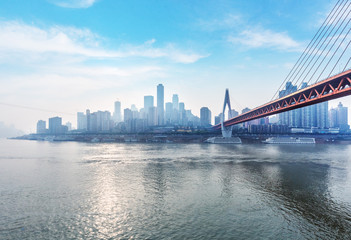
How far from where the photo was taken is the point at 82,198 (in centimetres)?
1898

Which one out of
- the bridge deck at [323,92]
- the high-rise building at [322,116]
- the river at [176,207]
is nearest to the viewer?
the river at [176,207]

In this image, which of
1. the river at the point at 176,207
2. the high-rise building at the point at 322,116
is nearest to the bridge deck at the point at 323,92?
the river at the point at 176,207

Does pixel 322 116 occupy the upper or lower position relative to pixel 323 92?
upper

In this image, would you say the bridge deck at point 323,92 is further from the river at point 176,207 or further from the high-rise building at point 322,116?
the high-rise building at point 322,116

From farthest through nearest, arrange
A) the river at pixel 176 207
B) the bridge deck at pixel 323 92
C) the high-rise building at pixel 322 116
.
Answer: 1. the high-rise building at pixel 322 116
2. the bridge deck at pixel 323 92
3. the river at pixel 176 207

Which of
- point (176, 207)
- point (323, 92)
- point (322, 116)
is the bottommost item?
point (176, 207)

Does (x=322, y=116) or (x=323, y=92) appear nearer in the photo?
(x=323, y=92)

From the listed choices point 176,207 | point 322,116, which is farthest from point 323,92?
point 322,116

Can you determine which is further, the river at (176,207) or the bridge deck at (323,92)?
the bridge deck at (323,92)

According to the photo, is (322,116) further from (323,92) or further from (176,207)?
(176,207)

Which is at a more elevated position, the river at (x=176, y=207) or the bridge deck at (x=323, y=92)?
the bridge deck at (x=323, y=92)

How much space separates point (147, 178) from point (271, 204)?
14626 millimetres

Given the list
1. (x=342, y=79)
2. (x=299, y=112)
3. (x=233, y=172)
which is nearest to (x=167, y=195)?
(x=233, y=172)

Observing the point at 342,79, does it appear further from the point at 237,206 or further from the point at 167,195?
the point at 167,195
